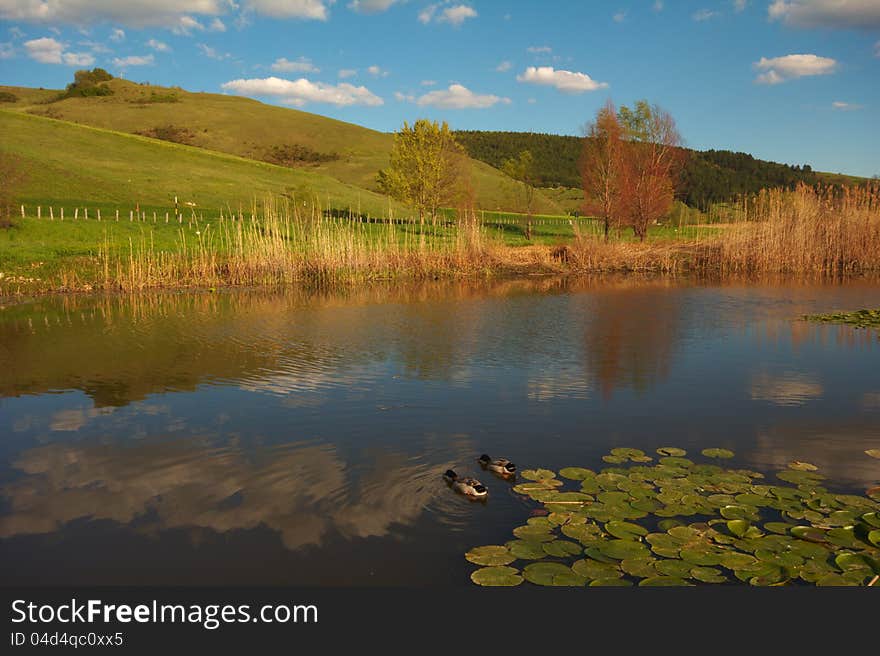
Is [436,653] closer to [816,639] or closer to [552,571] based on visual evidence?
[552,571]

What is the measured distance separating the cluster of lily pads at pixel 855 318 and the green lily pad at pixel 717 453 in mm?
10424

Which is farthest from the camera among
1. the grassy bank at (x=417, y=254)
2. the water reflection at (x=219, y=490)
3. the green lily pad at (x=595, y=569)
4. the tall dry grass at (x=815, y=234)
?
the tall dry grass at (x=815, y=234)

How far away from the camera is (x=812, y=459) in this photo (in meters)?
7.44

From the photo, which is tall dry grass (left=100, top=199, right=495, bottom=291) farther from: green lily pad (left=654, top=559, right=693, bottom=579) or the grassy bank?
green lily pad (left=654, top=559, right=693, bottom=579)

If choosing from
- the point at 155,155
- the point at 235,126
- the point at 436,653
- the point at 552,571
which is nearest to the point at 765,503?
the point at 552,571

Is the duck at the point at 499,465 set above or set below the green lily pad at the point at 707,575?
above

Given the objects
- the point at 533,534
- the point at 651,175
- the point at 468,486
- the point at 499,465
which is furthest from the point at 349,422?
the point at 651,175

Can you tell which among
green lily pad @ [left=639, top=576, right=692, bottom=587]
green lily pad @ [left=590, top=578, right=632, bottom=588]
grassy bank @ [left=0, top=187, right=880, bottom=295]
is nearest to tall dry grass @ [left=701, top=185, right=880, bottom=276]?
grassy bank @ [left=0, top=187, right=880, bottom=295]

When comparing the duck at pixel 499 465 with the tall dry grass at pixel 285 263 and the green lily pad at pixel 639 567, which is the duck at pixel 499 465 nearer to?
the green lily pad at pixel 639 567

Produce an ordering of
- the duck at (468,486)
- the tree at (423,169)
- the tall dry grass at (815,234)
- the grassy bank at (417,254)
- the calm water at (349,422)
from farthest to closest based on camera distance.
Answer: the tree at (423,169)
the tall dry grass at (815,234)
the grassy bank at (417,254)
the duck at (468,486)
the calm water at (349,422)

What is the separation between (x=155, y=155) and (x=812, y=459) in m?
67.7

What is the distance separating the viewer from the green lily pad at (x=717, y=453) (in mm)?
7531

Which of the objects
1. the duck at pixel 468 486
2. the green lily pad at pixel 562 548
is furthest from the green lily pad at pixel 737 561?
the duck at pixel 468 486

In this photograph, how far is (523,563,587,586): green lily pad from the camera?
16.1 ft
